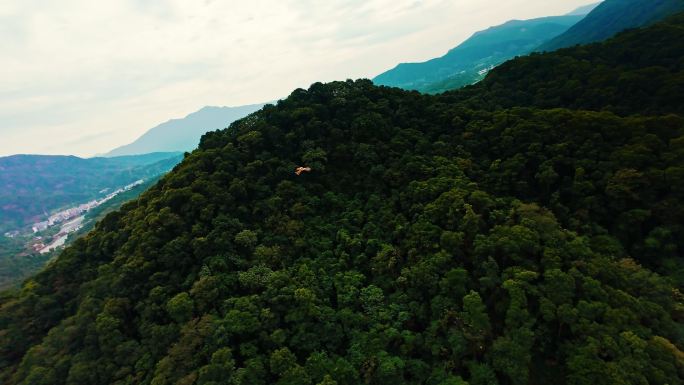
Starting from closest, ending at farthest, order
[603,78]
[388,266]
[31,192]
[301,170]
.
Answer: [388,266], [301,170], [603,78], [31,192]

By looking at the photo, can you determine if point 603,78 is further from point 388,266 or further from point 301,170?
point 301,170

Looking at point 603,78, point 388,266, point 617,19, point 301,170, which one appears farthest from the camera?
point 617,19

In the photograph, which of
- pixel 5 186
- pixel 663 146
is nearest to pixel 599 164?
pixel 663 146

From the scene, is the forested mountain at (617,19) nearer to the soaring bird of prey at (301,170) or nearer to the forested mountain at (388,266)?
the forested mountain at (388,266)

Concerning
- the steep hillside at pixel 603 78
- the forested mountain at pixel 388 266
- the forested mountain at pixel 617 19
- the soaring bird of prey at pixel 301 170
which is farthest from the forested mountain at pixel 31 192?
the forested mountain at pixel 617 19

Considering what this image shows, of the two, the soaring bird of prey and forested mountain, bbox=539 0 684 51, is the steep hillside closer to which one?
the soaring bird of prey

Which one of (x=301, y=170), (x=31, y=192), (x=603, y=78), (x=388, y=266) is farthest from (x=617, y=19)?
(x=31, y=192)

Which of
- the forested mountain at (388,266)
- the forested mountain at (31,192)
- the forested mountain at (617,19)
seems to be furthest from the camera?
the forested mountain at (31,192)
